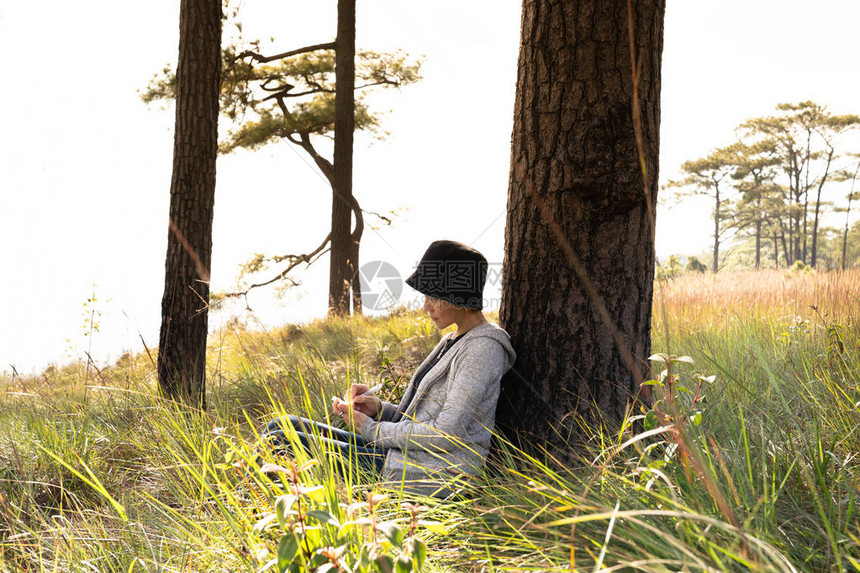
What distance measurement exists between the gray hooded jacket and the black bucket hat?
15cm

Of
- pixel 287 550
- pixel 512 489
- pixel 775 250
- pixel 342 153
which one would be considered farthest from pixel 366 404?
pixel 775 250

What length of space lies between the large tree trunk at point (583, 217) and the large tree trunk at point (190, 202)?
2903 mm

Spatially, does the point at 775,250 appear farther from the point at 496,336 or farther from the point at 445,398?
the point at 445,398

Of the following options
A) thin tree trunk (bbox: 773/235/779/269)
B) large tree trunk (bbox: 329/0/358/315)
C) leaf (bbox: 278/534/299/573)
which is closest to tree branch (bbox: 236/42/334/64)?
large tree trunk (bbox: 329/0/358/315)

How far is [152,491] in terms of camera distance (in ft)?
10.2

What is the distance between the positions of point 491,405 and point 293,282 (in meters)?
9.84

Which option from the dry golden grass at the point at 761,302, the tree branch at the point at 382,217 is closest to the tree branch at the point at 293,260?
the tree branch at the point at 382,217

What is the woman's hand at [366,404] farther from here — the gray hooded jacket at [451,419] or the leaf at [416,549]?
the leaf at [416,549]

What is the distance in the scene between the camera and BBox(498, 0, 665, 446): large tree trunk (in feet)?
9.04

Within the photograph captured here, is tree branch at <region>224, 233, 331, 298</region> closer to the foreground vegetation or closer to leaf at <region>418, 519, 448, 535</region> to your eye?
the foreground vegetation

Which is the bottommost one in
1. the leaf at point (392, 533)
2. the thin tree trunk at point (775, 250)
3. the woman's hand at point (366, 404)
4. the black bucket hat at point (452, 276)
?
the woman's hand at point (366, 404)

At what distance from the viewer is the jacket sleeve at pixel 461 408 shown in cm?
248

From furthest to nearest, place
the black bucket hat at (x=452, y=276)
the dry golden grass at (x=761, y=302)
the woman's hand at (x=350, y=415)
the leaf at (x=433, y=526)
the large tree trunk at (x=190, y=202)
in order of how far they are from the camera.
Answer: the dry golden grass at (x=761, y=302) < the large tree trunk at (x=190, y=202) < the black bucket hat at (x=452, y=276) < the woman's hand at (x=350, y=415) < the leaf at (x=433, y=526)

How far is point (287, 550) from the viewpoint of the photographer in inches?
54.4
